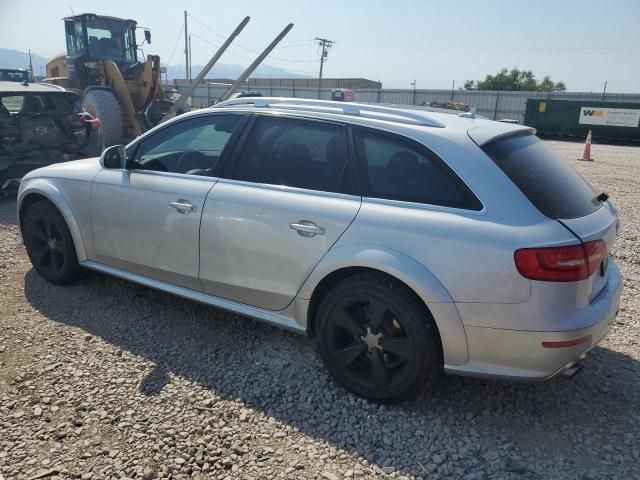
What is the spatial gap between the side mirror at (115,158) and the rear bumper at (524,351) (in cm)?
282

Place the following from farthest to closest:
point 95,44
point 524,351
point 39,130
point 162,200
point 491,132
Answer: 1. point 95,44
2. point 39,130
3. point 162,200
4. point 491,132
5. point 524,351

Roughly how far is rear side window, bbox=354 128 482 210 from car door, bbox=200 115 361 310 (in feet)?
0.40

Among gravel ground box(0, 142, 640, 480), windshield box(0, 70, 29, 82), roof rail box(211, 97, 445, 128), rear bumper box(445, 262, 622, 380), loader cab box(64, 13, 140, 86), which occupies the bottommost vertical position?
gravel ground box(0, 142, 640, 480)

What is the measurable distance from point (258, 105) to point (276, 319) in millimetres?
1466

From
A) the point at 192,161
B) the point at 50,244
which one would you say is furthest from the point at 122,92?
the point at 192,161

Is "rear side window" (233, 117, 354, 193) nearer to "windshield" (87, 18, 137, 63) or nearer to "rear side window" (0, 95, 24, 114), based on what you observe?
"rear side window" (0, 95, 24, 114)

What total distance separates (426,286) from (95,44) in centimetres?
1308

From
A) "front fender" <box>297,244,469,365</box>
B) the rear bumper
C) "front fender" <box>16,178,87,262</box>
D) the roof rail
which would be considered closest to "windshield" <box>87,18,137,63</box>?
"front fender" <box>16,178,87,262</box>

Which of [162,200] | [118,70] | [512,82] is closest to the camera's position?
[162,200]

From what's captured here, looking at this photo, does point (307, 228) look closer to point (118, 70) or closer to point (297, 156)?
point (297, 156)

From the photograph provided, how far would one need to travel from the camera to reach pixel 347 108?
3.24m

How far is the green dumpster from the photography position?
23.0 meters

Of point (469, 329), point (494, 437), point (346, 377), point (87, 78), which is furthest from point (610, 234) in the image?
point (87, 78)

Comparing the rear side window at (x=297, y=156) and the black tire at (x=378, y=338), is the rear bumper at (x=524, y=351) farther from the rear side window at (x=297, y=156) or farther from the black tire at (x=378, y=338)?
the rear side window at (x=297, y=156)
